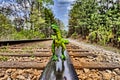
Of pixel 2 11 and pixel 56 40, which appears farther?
pixel 2 11

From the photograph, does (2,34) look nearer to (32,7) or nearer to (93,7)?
(93,7)

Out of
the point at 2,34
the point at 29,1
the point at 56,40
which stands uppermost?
the point at 29,1

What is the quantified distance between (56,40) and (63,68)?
619mm

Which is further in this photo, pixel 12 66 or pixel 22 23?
pixel 22 23

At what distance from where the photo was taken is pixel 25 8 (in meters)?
28.1

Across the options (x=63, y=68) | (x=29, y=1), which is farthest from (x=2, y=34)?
(x=63, y=68)

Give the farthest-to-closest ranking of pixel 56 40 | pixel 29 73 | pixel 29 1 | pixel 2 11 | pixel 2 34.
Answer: pixel 29 1 → pixel 2 11 → pixel 2 34 → pixel 29 73 → pixel 56 40

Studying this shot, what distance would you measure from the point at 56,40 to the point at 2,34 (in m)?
15.4

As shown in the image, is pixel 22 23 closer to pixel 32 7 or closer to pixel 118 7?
pixel 32 7

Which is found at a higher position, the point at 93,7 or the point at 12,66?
the point at 93,7

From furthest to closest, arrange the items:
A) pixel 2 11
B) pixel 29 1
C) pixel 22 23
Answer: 1. pixel 29 1
2. pixel 22 23
3. pixel 2 11

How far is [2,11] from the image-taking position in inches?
864

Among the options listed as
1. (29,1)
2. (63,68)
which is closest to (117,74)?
(63,68)

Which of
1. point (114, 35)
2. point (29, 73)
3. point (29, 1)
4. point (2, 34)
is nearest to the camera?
point (29, 73)
